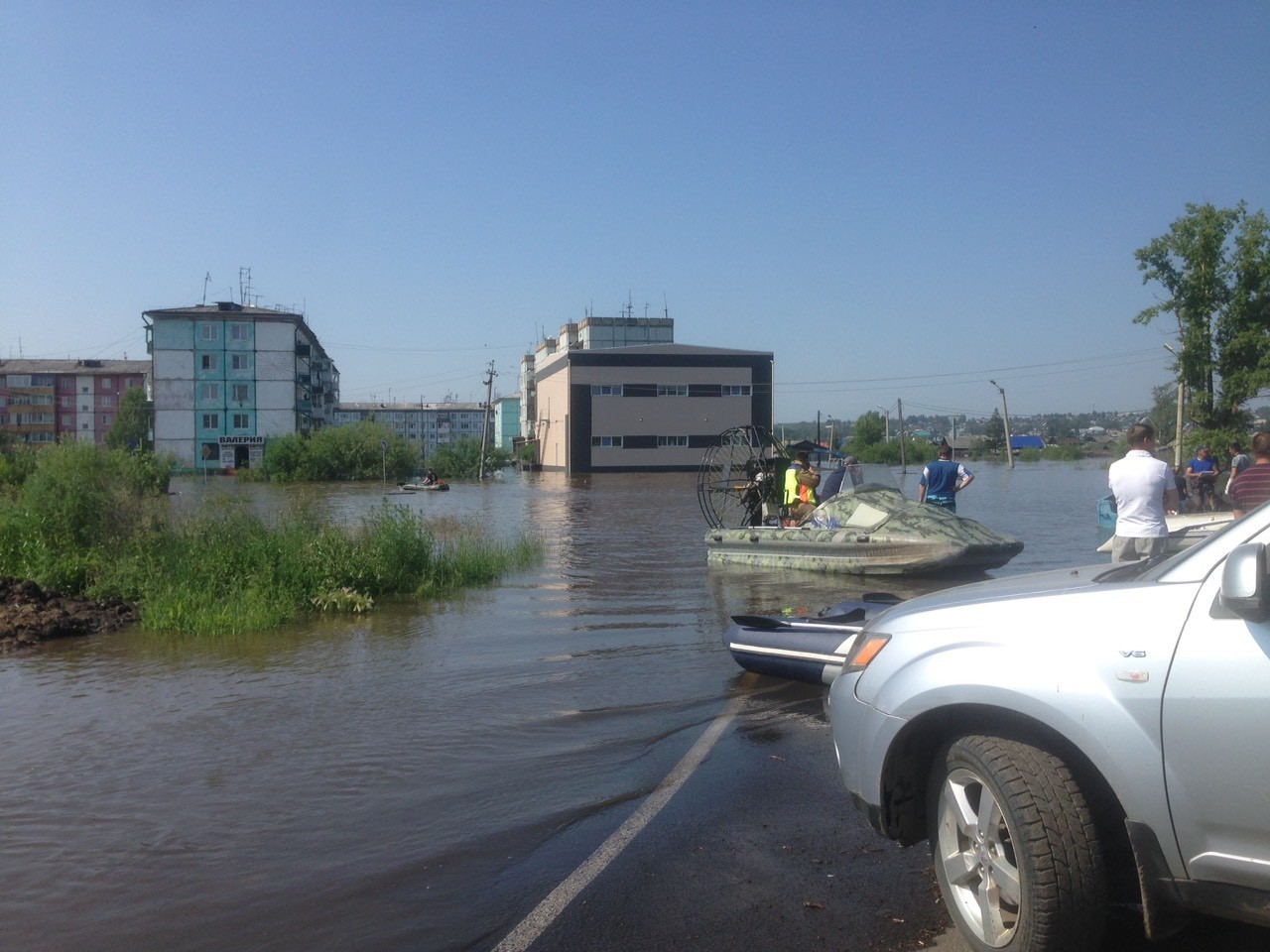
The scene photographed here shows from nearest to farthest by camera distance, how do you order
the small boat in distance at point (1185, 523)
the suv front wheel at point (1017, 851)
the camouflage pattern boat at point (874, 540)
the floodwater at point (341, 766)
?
1. the suv front wheel at point (1017, 851)
2. the floodwater at point (341, 766)
3. the small boat in distance at point (1185, 523)
4. the camouflage pattern boat at point (874, 540)

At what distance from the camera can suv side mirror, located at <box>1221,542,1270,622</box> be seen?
2.89m

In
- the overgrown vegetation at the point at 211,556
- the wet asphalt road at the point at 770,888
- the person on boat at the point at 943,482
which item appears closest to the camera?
the wet asphalt road at the point at 770,888

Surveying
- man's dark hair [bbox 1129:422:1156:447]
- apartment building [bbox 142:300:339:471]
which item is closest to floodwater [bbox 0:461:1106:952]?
man's dark hair [bbox 1129:422:1156:447]

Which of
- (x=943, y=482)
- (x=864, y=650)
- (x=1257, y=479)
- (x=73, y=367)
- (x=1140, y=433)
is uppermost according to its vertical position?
(x=73, y=367)

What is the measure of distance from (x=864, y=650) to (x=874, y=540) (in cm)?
1170

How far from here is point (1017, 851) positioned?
10.9 feet

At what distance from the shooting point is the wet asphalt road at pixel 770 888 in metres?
3.81

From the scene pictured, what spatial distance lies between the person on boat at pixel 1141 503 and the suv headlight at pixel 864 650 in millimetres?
5838

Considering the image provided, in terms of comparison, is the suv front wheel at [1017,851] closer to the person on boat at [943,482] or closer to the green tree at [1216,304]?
the person on boat at [943,482]

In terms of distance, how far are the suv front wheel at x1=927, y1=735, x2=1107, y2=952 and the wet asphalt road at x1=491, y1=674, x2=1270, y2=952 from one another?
11.9 inches

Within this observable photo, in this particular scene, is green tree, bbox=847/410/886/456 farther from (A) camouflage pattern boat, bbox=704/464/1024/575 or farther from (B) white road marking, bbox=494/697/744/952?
(B) white road marking, bbox=494/697/744/952

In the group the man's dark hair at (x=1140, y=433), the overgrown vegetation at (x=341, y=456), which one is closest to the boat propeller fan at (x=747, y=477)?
the man's dark hair at (x=1140, y=433)

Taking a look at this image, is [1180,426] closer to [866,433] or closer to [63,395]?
[866,433]

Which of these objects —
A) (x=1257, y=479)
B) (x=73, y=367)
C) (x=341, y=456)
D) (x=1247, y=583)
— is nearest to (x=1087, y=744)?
(x=1247, y=583)
